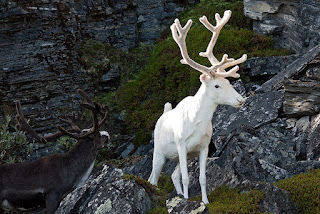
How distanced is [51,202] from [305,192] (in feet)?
15.9

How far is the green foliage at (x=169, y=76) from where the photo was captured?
15.3 metres

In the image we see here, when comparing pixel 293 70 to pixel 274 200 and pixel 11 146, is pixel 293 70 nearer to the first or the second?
pixel 274 200

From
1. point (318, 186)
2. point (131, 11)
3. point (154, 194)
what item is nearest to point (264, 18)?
point (131, 11)

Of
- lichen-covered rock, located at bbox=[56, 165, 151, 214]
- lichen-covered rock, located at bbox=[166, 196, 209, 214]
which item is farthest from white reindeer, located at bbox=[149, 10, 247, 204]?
lichen-covered rock, located at bbox=[56, 165, 151, 214]

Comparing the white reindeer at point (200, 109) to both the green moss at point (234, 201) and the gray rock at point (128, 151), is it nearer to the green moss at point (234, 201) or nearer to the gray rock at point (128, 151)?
the green moss at point (234, 201)

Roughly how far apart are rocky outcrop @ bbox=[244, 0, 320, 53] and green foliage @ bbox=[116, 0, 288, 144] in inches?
18.4

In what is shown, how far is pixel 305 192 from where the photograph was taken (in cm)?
859

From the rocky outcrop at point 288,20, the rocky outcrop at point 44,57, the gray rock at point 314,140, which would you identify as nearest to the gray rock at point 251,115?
the gray rock at point 314,140

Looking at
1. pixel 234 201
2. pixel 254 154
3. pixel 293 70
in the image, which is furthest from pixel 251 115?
pixel 234 201

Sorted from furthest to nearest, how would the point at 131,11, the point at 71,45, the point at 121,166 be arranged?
the point at 131,11 < the point at 71,45 < the point at 121,166

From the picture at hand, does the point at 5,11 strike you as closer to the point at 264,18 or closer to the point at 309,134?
the point at 264,18

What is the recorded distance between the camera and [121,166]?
525 inches

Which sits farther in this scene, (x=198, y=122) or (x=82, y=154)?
(x=82, y=154)

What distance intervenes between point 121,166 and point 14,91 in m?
5.53
